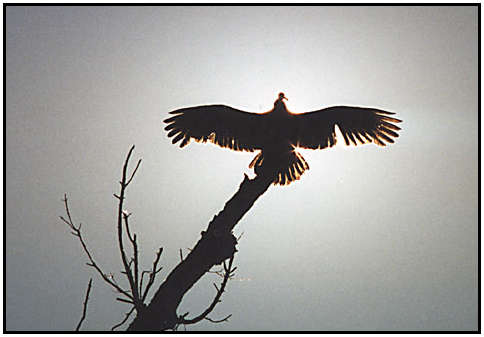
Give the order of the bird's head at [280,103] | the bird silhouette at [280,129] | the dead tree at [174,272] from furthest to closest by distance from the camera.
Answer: the bird's head at [280,103] → the bird silhouette at [280,129] → the dead tree at [174,272]

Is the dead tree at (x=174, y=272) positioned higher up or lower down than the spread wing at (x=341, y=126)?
lower down

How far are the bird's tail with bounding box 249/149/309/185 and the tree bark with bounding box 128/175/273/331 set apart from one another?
0.68 m

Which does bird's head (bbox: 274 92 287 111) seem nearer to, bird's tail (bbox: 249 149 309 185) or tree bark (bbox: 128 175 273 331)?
bird's tail (bbox: 249 149 309 185)

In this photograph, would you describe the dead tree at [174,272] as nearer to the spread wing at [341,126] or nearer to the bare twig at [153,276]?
the bare twig at [153,276]

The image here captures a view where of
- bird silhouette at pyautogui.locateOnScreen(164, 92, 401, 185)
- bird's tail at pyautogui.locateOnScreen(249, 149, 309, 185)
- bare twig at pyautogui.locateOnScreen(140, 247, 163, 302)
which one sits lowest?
bare twig at pyautogui.locateOnScreen(140, 247, 163, 302)

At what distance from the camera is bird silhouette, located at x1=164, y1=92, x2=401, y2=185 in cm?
417

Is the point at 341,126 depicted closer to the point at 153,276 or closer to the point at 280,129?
the point at 280,129

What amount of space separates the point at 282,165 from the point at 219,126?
95cm

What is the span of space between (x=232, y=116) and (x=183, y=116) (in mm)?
608

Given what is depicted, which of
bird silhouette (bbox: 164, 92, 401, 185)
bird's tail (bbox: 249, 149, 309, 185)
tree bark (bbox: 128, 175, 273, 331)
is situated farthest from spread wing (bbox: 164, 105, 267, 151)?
tree bark (bbox: 128, 175, 273, 331)

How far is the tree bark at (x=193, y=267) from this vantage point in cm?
284

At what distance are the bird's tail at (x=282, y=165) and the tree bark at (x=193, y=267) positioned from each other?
68 centimetres

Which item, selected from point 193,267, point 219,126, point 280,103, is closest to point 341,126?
point 280,103

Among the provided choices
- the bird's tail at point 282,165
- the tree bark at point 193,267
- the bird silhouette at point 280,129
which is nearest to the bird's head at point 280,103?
the bird silhouette at point 280,129
